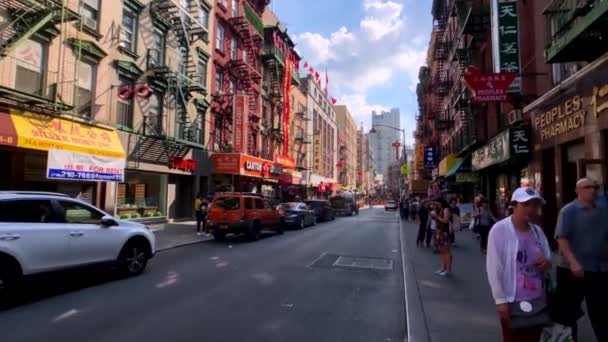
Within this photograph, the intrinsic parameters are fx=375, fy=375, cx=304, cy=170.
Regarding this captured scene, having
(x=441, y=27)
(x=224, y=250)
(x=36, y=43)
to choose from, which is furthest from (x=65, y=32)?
(x=441, y=27)

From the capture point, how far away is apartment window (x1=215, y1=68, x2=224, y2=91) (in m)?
25.0

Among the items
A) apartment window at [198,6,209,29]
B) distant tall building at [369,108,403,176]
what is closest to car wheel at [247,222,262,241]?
apartment window at [198,6,209,29]

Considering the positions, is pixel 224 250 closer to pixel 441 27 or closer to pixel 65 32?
pixel 65 32

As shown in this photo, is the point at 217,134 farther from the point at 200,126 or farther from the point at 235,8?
the point at 235,8

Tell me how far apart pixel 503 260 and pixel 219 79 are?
80.9 feet

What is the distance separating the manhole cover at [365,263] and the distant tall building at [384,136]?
5402 inches

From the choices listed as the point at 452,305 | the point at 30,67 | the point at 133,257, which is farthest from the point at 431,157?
the point at 133,257

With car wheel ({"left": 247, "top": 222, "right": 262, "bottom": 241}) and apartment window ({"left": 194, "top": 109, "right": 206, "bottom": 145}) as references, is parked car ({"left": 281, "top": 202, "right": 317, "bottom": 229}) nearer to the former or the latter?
car wheel ({"left": 247, "top": 222, "right": 262, "bottom": 241})

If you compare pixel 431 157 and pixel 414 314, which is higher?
pixel 431 157

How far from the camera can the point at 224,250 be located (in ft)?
40.5

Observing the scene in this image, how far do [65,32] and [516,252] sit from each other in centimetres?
1607

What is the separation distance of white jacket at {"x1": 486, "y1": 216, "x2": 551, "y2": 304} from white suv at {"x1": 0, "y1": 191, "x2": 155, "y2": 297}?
673cm

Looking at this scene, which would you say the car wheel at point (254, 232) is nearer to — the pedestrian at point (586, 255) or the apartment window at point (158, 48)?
the apartment window at point (158, 48)

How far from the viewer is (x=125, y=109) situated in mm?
17312
